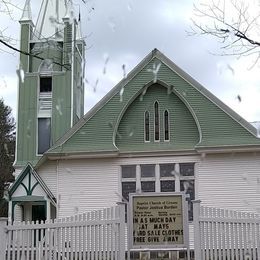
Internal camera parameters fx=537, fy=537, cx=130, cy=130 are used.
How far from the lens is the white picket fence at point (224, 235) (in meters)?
11.7

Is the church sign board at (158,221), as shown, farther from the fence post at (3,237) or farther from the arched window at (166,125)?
the arched window at (166,125)

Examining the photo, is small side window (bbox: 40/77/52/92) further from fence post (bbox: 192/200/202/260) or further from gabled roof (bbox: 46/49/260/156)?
fence post (bbox: 192/200/202/260)

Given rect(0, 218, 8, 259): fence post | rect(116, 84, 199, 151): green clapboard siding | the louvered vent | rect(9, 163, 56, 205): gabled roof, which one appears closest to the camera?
rect(0, 218, 8, 259): fence post

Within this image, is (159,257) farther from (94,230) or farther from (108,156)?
(108,156)

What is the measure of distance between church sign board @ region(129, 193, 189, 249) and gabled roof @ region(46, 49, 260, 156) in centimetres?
718

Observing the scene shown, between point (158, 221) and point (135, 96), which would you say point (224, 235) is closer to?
point (158, 221)

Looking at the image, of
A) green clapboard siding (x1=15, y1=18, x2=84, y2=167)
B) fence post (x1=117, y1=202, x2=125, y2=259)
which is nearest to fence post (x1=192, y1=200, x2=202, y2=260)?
fence post (x1=117, y1=202, x2=125, y2=259)

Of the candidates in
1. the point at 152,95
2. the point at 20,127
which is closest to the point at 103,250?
the point at 152,95

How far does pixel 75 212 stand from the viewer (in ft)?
66.9

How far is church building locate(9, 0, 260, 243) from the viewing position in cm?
1973

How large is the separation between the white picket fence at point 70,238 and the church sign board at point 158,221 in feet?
2.06

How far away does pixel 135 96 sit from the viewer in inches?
814

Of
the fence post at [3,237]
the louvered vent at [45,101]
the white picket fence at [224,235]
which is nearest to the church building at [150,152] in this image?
the louvered vent at [45,101]

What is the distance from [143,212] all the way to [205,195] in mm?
7506
